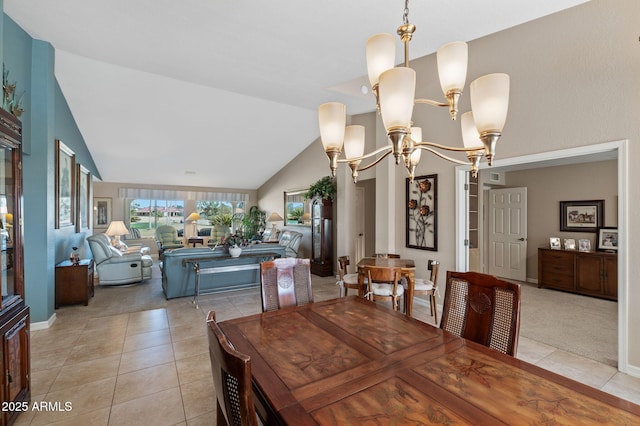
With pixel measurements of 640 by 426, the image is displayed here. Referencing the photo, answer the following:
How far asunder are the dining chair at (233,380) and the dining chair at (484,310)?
1355 mm

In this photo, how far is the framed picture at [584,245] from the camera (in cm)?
504

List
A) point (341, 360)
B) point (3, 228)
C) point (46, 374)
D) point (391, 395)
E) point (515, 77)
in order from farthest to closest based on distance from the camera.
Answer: point (515, 77) → point (46, 374) → point (3, 228) → point (341, 360) → point (391, 395)

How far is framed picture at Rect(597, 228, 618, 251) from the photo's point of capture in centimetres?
481

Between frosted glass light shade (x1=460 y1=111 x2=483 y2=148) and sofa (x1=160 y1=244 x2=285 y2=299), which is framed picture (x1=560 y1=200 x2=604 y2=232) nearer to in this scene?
frosted glass light shade (x1=460 y1=111 x2=483 y2=148)

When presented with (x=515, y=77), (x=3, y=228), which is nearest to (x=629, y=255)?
(x=515, y=77)

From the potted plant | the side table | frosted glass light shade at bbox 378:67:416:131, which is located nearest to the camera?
frosted glass light shade at bbox 378:67:416:131

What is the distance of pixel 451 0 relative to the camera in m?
2.46

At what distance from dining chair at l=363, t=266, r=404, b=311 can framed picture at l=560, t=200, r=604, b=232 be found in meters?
4.17

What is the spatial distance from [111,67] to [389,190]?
4.50 m

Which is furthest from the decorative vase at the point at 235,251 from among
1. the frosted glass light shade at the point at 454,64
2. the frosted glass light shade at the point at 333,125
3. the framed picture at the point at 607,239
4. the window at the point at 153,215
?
the window at the point at 153,215

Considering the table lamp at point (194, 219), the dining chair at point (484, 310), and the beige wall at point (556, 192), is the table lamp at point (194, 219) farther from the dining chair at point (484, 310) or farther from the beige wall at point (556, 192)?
the dining chair at point (484, 310)

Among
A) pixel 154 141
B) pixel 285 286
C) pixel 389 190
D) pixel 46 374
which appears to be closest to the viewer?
pixel 285 286

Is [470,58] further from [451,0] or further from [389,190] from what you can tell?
[389,190]

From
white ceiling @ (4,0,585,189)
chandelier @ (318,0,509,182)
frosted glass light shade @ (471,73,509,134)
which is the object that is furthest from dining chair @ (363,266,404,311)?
white ceiling @ (4,0,585,189)
